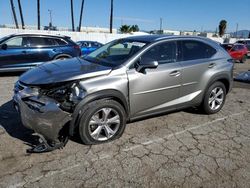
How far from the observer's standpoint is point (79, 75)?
3188mm

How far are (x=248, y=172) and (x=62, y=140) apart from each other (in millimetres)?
2587

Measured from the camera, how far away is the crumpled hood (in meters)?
3.18

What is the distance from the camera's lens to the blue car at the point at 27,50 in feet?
25.4

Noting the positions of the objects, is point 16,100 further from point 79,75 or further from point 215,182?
point 215,182

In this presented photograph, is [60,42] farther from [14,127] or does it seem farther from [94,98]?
[94,98]

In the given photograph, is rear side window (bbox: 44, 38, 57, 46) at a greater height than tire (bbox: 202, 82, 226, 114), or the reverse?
rear side window (bbox: 44, 38, 57, 46)

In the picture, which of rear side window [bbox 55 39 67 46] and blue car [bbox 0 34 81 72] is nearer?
blue car [bbox 0 34 81 72]

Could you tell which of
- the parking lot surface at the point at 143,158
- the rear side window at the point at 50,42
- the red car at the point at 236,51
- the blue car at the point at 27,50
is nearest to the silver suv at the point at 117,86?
the parking lot surface at the point at 143,158

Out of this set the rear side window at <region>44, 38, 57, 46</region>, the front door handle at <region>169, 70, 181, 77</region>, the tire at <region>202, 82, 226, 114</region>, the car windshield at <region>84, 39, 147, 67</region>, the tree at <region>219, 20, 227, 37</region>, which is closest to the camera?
the car windshield at <region>84, 39, 147, 67</region>

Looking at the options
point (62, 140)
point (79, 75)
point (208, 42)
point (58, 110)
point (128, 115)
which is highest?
point (208, 42)

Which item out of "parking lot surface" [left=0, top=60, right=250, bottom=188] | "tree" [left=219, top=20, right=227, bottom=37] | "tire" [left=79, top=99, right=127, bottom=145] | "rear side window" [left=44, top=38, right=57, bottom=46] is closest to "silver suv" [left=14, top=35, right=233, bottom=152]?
"tire" [left=79, top=99, right=127, bottom=145]

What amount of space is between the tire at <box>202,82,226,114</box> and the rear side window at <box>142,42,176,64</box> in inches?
47.7

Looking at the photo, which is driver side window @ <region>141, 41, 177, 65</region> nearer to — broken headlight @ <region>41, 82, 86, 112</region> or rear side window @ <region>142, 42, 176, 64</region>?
rear side window @ <region>142, 42, 176, 64</region>

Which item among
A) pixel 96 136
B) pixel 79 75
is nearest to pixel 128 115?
pixel 96 136
